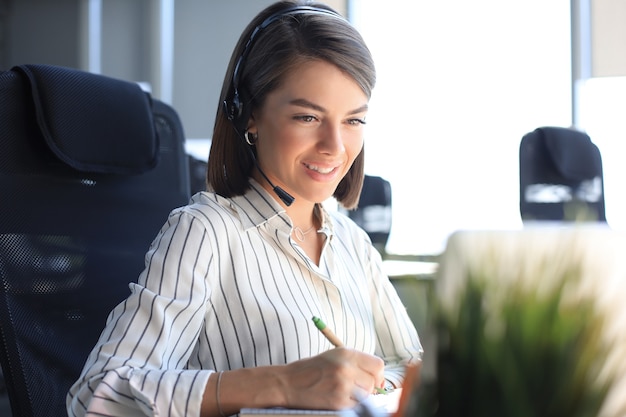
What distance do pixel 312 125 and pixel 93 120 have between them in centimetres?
45

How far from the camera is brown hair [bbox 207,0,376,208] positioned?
1223 mm

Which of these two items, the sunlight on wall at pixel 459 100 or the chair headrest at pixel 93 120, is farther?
the sunlight on wall at pixel 459 100

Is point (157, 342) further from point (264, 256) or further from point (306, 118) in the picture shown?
point (306, 118)

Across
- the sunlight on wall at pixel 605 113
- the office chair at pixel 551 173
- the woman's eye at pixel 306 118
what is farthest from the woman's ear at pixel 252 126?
the sunlight on wall at pixel 605 113

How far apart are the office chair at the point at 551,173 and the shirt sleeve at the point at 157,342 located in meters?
2.19

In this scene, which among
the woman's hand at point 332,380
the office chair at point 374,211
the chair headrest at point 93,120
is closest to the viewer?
the woman's hand at point 332,380

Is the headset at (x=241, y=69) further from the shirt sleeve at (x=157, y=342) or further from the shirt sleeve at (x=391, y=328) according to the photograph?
the shirt sleeve at (x=391, y=328)

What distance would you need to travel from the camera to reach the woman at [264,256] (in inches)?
38.4

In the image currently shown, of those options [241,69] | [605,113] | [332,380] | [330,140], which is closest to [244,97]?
[241,69]

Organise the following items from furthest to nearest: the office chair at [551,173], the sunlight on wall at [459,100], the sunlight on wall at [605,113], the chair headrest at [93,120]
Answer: the sunlight on wall at [459,100]
the sunlight on wall at [605,113]
the office chair at [551,173]
the chair headrest at [93,120]

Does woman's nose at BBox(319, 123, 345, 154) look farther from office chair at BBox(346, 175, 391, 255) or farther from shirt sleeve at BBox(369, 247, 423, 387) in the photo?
office chair at BBox(346, 175, 391, 255)

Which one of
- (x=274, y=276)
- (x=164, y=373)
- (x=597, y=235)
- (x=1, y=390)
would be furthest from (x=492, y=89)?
(x=597, y=235)

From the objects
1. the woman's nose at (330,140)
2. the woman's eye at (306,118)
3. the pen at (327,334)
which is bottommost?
the pen at (327,334)

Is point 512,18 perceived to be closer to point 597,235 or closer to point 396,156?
point 396,156
